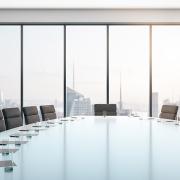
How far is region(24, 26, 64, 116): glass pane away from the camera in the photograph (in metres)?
7.84

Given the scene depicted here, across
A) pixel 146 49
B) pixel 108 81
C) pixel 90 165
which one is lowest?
pixel 90 165

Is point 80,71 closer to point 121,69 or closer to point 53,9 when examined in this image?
point 121,69

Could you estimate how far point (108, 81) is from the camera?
7.85 meters

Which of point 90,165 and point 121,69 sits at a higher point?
point 121,69

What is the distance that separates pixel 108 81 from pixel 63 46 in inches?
52.7

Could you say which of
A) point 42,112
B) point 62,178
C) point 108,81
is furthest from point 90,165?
point 108,81

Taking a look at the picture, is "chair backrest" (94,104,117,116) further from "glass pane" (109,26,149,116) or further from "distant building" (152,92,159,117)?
"distant building" (152,92,159,117)

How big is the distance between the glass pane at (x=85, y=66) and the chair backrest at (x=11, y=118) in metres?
2.97

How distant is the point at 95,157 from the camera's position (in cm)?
246

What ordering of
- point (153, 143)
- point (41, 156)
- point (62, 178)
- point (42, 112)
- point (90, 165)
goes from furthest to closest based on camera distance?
point (42, 112)
point (153, 143)
point (41, 156)
point (90, 165)
point (62, 178)

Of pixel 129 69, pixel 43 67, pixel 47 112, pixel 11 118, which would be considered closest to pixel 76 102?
pixel 43 67

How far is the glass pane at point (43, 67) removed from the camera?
7.84 meters

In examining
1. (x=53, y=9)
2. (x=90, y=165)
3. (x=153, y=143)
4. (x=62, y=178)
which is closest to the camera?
(x=62, y=178)

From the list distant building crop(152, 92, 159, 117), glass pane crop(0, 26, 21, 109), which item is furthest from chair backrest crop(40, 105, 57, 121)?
distant building crop(152, 92, 159, 117)
